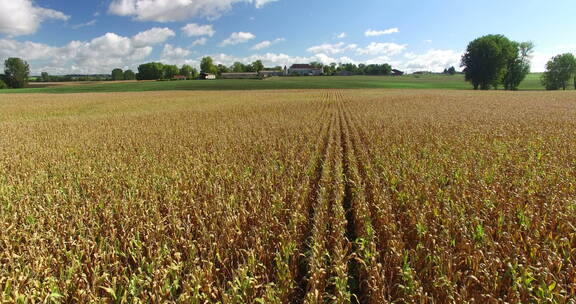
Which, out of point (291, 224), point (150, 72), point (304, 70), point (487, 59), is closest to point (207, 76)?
point (150, 72)

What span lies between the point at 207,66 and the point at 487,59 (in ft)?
456

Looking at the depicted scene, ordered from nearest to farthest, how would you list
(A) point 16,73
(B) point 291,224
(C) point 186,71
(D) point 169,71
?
(B) point 291,224
(A) point 16,73
(D) point 169,71
(C) point 186,71

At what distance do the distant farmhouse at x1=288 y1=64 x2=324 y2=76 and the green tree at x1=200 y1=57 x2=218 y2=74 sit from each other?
47.3 meters

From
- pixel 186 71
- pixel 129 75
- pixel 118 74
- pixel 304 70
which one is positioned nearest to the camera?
pixel 186 71

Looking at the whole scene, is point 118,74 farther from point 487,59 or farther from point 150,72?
point 487,59

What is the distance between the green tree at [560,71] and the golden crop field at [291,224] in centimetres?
10038

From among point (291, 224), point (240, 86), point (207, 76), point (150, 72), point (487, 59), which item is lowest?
point (291, 224)

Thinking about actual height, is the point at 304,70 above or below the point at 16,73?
above

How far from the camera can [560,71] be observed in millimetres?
78750

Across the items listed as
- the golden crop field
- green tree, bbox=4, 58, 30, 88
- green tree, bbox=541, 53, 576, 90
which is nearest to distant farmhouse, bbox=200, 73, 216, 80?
green tree, bbox=4, 58, 30, 88

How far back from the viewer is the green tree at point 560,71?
78.0m

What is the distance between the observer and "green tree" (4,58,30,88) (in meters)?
109

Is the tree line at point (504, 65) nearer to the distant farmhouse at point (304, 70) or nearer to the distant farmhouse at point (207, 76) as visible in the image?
the distant farmhouse at point (304, 70)

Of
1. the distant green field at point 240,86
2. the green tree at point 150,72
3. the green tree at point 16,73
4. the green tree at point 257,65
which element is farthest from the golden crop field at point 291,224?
the green tree at point 257,65
